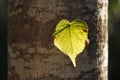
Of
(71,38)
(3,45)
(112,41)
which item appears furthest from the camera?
(112,41)

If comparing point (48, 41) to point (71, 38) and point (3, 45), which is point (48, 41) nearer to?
point (71, 38)

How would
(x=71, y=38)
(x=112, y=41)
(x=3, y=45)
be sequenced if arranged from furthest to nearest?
(x=112, y=41), (x=3, y=45), (x=71, y=38)

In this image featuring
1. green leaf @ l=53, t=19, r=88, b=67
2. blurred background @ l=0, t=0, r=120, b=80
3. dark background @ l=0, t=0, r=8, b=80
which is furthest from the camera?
dark background @ l=0, t=0, r=8, b=80

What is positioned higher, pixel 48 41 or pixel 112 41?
pixel 48 41

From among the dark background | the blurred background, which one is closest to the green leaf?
the blurred background

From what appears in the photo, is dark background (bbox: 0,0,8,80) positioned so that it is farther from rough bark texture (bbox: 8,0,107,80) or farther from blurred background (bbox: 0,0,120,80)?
rough bark texture (bbox: 8,0,107,80)

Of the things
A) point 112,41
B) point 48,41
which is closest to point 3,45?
point 112,41
